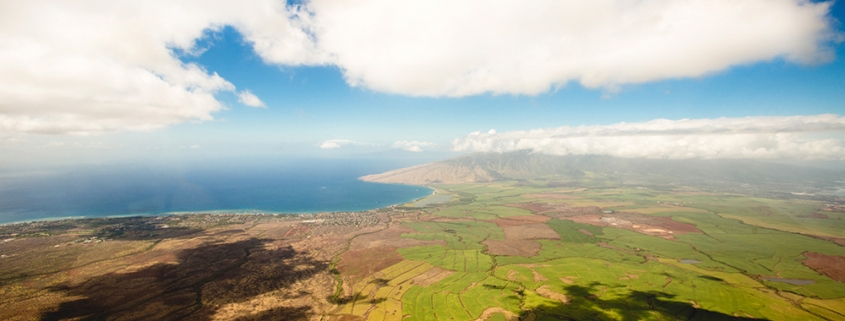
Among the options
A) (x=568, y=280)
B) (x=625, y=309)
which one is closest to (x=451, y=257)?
(x=568, y=280)

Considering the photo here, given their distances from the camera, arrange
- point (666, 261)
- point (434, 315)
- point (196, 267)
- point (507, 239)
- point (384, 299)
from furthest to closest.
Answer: point (507, 239), point (666, 261), point (196, 267), point (384, 299), point (434, 315)

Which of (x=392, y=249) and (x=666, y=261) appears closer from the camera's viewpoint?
(x=666, y=261)

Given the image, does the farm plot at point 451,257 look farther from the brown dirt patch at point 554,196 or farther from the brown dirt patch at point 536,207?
the brown dirt patch at point 554,196

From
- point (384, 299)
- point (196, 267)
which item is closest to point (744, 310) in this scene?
point (384, 299)

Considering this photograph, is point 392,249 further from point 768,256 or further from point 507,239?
point 768,256

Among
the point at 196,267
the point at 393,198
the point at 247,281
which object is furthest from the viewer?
the point at 393,198

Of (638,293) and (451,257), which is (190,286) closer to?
(451,257)

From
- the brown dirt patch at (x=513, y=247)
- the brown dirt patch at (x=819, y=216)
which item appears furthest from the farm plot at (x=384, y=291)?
the brown dirt patch at (x=819, y=216)
